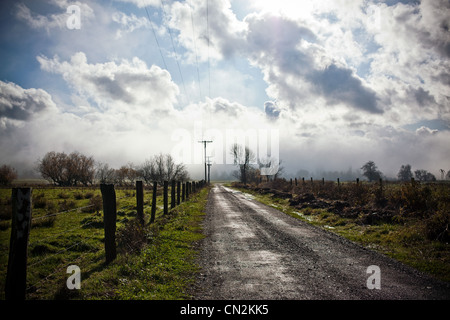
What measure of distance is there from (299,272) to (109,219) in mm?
4818

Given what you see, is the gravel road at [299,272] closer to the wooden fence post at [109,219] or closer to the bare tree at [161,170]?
the wooden fence post at [109,219]

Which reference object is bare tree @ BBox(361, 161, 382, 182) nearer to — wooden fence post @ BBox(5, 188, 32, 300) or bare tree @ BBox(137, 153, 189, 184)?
bare tree @ BBox(137, 153, 189, 184)

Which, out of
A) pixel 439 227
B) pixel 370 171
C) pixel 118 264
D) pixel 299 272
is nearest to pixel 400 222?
pixel 439 227

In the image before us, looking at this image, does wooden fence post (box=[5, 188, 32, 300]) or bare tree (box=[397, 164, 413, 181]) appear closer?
wooden fence post (box=[5, 188, 32, 300])

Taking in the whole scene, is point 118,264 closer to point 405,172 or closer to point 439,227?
point 439,227

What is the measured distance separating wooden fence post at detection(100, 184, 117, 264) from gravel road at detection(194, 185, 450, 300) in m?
2.33

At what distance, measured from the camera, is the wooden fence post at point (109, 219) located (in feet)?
19.8

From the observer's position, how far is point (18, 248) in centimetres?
366

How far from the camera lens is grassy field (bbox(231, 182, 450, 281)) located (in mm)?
6547

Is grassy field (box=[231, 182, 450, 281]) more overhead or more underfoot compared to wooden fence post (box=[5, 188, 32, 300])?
more underfoot

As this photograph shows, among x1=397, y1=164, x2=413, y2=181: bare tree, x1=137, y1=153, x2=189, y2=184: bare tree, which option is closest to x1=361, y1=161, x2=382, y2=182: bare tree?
x1=397, y1=164, x2=413, y2=181: bare tree

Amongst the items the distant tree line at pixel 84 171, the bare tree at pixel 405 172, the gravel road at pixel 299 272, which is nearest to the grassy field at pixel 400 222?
the gravel road at pixel 299 272
